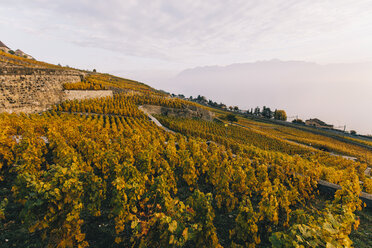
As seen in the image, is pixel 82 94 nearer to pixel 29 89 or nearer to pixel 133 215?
pixel 29 89

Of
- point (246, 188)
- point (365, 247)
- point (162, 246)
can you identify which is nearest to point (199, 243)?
point (162, 246)

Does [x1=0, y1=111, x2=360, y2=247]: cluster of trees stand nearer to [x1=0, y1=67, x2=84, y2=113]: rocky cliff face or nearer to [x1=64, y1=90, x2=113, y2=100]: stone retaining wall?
[x1=0, y1=67, x2=84, y2=113]: rocky cliff face

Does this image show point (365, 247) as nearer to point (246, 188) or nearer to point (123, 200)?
point (246, 188)

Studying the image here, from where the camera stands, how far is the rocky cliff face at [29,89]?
2000 centimetres

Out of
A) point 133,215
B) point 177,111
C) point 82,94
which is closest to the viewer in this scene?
point 133,215

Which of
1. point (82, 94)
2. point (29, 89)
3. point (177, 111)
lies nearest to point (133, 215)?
point (29, 89)

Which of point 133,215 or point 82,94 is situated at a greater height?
point 82,94

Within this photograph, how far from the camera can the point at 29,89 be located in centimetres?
2294

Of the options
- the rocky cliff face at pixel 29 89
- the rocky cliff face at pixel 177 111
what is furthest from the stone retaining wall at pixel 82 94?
the rocky cliff face at pixel 177 111

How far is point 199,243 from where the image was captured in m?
4.76

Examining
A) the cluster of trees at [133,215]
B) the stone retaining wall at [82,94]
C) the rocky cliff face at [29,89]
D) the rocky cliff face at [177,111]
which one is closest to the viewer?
the cluster of trees at [133,215]

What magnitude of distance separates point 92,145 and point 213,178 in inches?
272

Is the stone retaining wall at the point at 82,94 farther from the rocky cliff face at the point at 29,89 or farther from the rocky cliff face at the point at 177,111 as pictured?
the rocky cliff face at the point at 177,111

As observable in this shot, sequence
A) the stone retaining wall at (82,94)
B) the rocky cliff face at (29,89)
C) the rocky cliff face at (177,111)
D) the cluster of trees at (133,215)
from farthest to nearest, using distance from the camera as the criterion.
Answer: the rocky cliff face at (177,111), the stone retaining wall at (82,94), the rocky cliff face at (29,89), the cluster of trees at (133,215)
